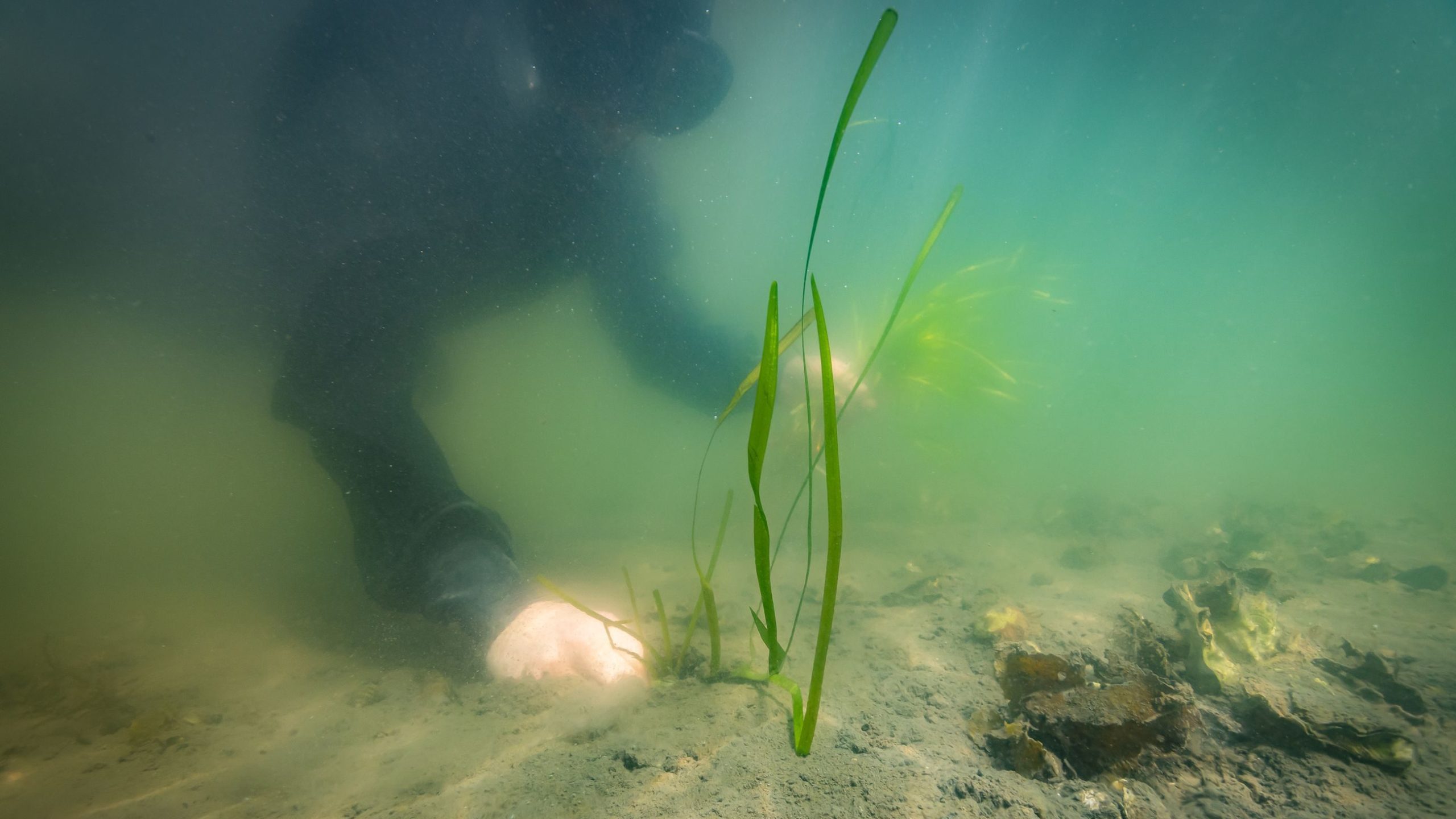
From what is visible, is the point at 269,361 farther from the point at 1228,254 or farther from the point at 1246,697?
the point at 1228,254

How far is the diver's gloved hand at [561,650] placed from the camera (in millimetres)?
2514

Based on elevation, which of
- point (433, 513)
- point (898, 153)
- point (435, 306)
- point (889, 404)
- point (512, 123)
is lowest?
point (433, 513)

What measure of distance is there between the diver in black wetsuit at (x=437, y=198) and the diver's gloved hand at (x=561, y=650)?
218mm

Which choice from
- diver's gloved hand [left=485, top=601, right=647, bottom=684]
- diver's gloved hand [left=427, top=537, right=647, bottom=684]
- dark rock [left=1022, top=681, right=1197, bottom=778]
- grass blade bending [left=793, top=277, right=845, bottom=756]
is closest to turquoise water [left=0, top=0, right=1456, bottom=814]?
diver's gloved hand [left=427, top=537, right=647, bottom=684]

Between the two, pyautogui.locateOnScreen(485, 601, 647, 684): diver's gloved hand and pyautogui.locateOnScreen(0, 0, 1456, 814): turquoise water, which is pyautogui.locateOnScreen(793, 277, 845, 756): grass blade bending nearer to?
pyautogui.locateOnScreen(485, 601, 647, 684): diver's gloved hand

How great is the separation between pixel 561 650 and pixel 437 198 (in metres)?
4.42

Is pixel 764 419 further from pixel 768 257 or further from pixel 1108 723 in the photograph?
pixel 768 257

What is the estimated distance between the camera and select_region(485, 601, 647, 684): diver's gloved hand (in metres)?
2.51

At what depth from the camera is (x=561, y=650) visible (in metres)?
2.63

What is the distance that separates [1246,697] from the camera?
1927 mm

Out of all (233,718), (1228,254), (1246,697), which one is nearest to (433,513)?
(233,718)

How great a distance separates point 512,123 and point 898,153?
12.3 metres

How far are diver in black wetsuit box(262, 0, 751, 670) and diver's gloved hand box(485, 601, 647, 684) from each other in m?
0.22

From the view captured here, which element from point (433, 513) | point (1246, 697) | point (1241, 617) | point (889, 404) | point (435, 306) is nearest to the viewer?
point (1246, 697)
